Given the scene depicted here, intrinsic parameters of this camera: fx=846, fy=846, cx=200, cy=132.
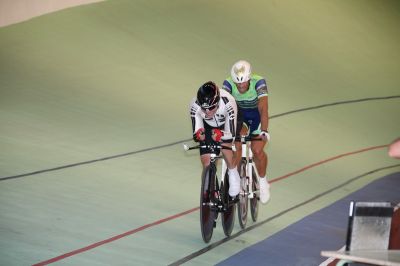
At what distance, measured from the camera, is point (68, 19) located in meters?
13.1

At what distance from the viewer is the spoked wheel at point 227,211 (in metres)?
7.20

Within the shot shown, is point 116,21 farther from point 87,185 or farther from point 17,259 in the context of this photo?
point 17,259

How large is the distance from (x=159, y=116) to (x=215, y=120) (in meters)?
4.28

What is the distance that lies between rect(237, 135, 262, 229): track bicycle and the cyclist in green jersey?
0.07 m

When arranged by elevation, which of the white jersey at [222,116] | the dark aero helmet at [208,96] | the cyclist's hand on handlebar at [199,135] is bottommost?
the cyclist's hand on handlebar at [199,135]

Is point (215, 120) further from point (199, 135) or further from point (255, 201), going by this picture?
point (255, 201)

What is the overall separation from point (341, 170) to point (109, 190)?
3775 mm

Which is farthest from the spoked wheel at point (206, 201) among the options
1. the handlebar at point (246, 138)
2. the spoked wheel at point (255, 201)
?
the spoked wheel at point (255, 201)

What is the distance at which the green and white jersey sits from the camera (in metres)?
7.64

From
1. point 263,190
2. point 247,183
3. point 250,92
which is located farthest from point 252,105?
point 263,190

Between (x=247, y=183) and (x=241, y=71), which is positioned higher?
(x=241, y=71)

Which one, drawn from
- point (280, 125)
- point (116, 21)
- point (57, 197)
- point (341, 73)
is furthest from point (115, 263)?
point (341, 73)

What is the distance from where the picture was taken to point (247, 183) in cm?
780

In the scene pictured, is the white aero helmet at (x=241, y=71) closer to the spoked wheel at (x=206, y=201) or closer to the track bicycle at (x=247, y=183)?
the track bicycle at (x=247, y=183)
